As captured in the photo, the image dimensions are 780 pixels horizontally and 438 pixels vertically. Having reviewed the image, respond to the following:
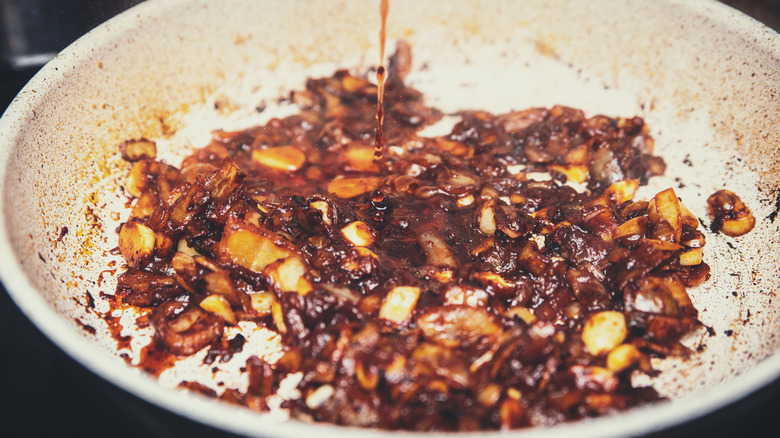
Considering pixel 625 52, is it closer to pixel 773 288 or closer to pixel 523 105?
pixel 523 105

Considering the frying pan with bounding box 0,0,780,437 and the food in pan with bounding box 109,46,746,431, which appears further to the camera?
the frying pan with bounding box 0,0,780,437

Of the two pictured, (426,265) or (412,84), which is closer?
(426,265)

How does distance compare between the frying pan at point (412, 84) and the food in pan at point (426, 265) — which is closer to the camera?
the food in pan at point (426, 265)
